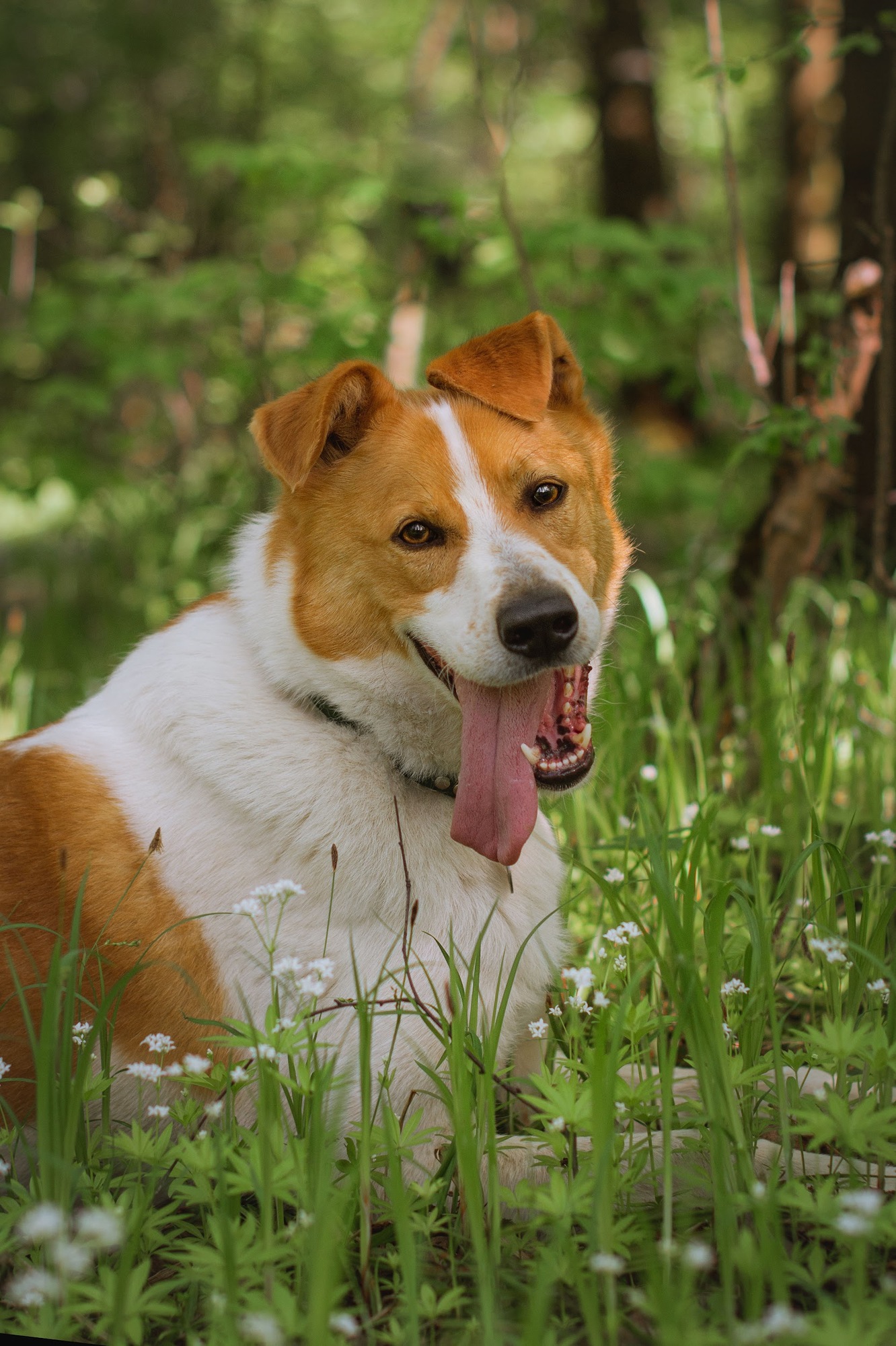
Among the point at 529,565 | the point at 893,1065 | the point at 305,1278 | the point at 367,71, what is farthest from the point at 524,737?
the point at 367,71

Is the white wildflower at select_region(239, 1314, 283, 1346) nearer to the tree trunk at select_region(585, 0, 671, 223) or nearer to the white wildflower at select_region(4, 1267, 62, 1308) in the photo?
the white wildflower at select_region(4, 1267, 62, 1308)

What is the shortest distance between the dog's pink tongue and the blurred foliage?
2.97 ft

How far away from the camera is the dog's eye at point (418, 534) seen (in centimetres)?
262

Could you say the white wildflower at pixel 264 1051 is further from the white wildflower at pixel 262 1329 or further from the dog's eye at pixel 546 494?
the dog's eye at pixel 546 494

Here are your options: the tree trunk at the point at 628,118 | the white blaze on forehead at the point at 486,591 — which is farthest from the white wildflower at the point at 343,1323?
the tree trunk at the point at 628,118

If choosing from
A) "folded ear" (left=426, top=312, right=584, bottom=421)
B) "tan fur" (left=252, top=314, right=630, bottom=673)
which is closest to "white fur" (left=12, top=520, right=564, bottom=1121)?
"tan fur" (left=252, top=314, right=630, bottom=673)

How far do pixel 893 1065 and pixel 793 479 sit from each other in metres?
2.94

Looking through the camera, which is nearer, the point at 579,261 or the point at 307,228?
the point at 579,261

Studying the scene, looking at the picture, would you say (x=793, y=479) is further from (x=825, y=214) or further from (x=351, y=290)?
(x=825, y=214)

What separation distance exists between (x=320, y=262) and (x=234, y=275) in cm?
49

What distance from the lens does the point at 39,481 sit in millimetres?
6410

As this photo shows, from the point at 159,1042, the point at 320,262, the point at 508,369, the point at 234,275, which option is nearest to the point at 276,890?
the point at 159,1042

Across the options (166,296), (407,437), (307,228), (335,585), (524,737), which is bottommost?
(524,737)

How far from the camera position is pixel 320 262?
5875 mm
